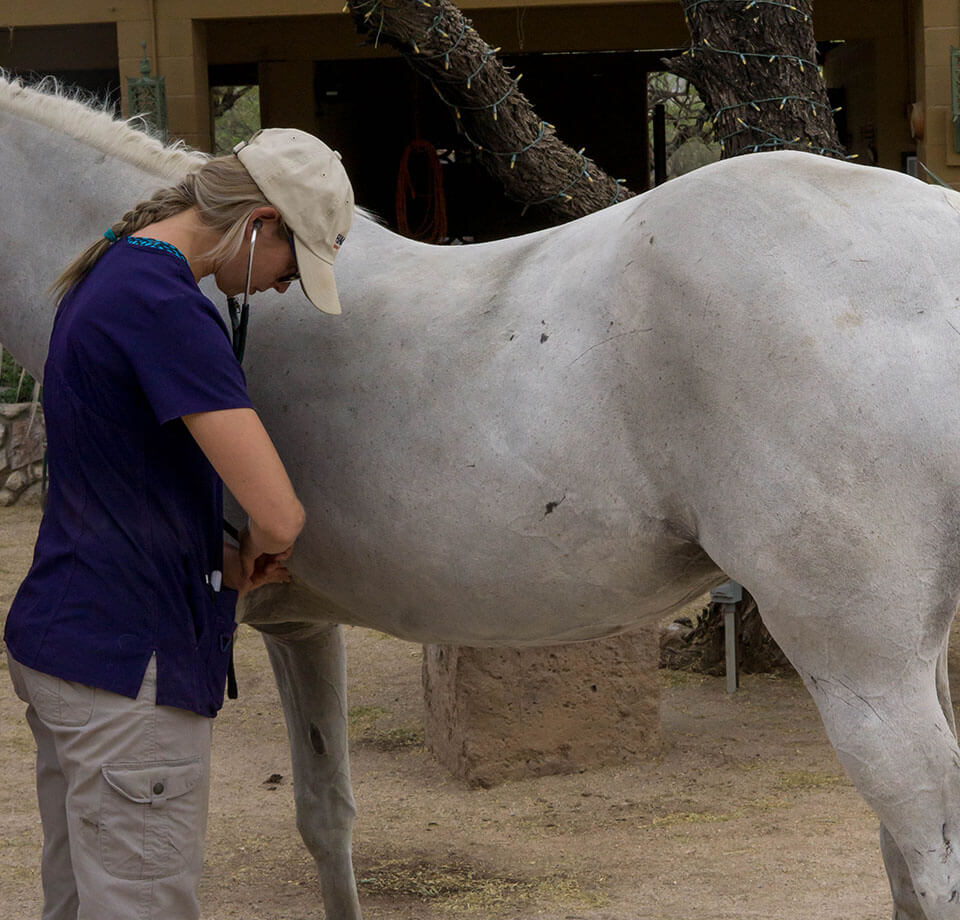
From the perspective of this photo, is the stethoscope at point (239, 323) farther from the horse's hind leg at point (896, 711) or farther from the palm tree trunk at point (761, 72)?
the palm tree trunk at point (761, 72)

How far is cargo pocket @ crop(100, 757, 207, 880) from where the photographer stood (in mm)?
1872

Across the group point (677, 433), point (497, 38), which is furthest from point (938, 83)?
point (677, 433)

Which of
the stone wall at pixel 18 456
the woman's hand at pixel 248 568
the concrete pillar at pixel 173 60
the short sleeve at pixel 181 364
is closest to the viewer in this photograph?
the short sleeve at pixel 181 364

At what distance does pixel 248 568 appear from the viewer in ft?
6.82

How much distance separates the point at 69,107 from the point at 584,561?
133 cm

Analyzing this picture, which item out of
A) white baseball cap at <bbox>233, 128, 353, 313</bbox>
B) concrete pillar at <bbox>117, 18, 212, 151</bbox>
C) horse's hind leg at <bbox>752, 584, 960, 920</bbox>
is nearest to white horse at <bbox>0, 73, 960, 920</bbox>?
horse's hind leg at <bbox>752, 584, 960, 920</bbox>

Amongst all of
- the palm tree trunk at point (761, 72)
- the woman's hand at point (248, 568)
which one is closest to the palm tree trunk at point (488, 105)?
the palm tree trunk at point (761, 72)

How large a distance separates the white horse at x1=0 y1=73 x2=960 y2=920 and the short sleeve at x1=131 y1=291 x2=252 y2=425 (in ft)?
1.23

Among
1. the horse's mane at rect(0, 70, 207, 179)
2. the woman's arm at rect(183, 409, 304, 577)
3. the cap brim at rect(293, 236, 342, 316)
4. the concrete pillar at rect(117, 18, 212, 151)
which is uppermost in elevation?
the concrete pillar at rect(117, 18, 212, 151)

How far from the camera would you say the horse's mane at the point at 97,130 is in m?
2.40

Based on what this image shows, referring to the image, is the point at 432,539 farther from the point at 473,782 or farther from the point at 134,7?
the point at 134,7

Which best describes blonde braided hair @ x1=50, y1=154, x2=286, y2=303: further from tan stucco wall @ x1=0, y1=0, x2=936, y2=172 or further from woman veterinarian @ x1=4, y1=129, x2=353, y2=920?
tan stucco wall @ x1=0, y1=0, x2=936, y2=172

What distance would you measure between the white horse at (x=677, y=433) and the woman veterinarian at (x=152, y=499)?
9.0 inches

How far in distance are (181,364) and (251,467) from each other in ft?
0.58
